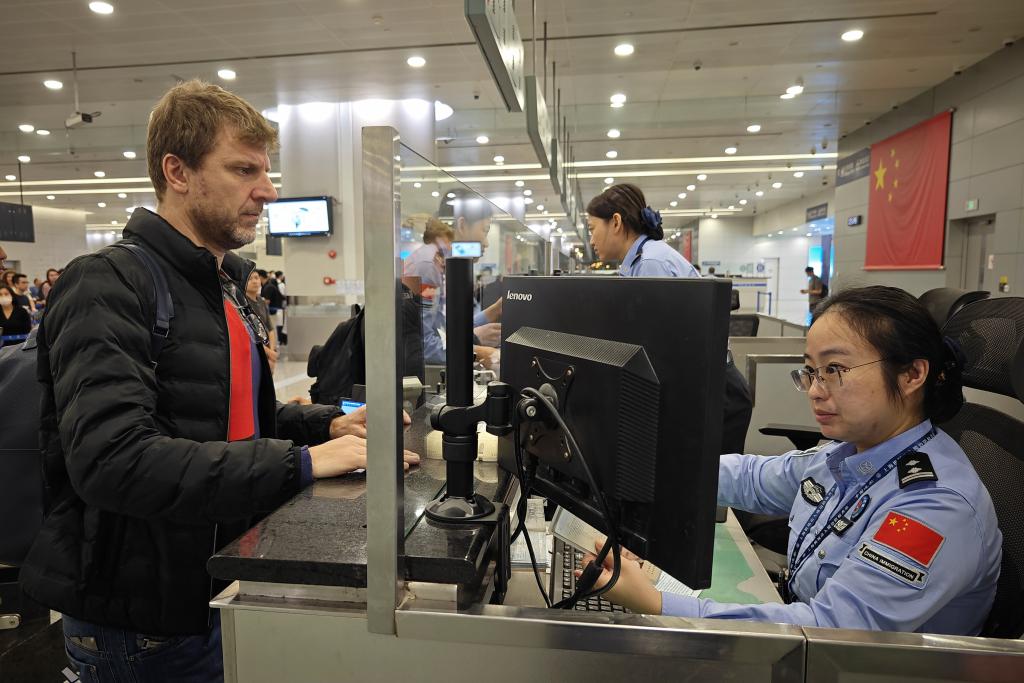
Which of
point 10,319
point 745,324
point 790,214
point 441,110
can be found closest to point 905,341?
point 745,324

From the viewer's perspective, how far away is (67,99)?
26.2 ft

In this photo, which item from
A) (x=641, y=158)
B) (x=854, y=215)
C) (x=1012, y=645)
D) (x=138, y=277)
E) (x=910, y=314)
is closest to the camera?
(x=1012, y=645)

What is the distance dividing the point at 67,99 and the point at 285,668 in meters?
9.76

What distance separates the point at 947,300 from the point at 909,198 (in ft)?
26.9

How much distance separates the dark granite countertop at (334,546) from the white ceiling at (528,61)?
514cm

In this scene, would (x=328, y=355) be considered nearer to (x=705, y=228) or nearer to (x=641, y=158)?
(x=641, y=158)

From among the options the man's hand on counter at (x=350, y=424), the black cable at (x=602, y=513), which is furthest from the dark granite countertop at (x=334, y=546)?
the man's hand on counter at (x=350, y=424)

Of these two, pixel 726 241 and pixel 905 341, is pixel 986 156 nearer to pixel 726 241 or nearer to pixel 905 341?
pixel 905 341

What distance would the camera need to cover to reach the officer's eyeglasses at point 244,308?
4.16 ft

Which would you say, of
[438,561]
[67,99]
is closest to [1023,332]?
[438,561]

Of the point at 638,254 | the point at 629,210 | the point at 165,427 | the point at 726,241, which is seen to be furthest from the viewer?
the point at 726,241

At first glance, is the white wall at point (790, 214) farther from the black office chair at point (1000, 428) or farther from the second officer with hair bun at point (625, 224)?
the black office chair at point (1000, 428)

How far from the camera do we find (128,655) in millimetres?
1029

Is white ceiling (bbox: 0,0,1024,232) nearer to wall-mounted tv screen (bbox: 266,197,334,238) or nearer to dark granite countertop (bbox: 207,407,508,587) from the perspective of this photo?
wall-mounted tv screen (bbox: 266,197,334,238)
